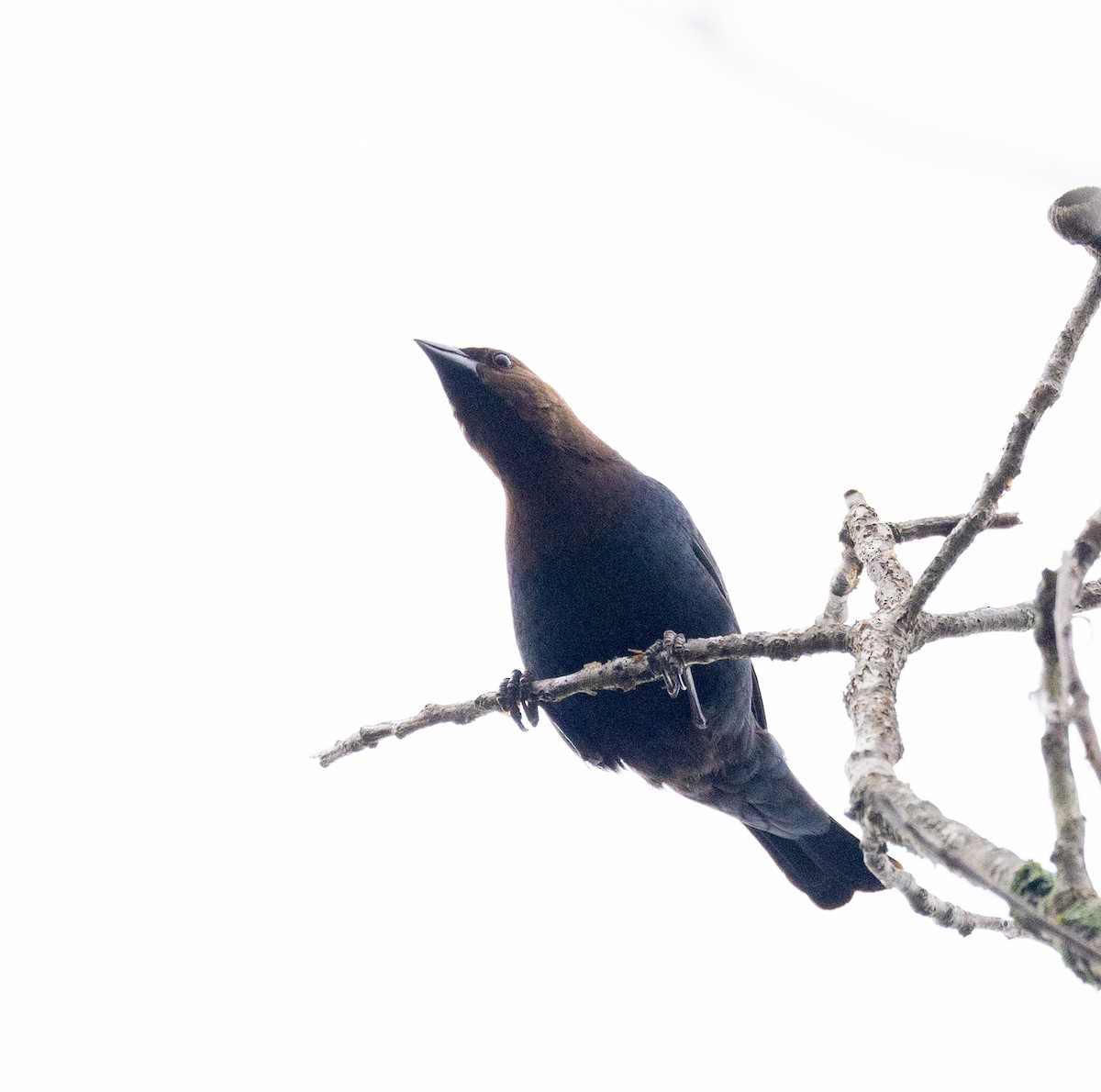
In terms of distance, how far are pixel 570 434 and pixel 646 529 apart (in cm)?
60

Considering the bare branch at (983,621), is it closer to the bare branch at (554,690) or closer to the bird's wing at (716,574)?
the bare branch at (554,690)

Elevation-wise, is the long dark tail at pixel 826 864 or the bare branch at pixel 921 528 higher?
the bare branch at pixel 921 528

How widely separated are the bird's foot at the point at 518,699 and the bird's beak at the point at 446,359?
1572 millimetres

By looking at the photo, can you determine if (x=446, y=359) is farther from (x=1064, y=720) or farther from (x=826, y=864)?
(x=1064, y=720)

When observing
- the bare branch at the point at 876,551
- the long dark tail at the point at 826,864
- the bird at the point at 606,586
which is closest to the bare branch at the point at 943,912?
the bare branch at the point at 876,551

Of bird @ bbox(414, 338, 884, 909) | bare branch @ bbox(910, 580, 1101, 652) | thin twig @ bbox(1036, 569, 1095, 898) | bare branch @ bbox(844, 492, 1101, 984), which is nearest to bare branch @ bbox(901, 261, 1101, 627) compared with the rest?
bare branch @ bbox(844, 492, 1101, 984)

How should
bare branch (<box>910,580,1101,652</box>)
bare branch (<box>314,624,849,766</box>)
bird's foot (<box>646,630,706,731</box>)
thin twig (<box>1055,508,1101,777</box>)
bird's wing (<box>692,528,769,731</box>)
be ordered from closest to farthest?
thin twig (<box>1055,508,1101,777</box>)
bare branch (<box>910,580,1101,652</box>)
bare branch (<box>314,624,849,766</box>)
bird's foot (<box>646,630,706,731</box>)
bird's wing (<box>692,528,769,731</box>)

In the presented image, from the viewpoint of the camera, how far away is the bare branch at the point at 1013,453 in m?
2.81

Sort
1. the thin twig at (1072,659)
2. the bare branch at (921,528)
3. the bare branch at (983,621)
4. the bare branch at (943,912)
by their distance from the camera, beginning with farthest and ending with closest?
the bare branch at (921,528), the bare branch at (983,621), the bare branch at (943,912), the thin twig at (1072,659)

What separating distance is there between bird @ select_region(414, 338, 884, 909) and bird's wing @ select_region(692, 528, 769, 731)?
0.04ft

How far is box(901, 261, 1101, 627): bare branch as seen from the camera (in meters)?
2.81

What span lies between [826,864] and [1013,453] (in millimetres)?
3860

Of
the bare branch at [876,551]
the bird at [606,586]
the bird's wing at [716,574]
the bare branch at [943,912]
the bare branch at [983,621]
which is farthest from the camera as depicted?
the bird's wing at [716,574]

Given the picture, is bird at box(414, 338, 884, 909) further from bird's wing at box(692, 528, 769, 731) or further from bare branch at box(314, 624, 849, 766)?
bare branch at box(314, 624, 849, 766)
